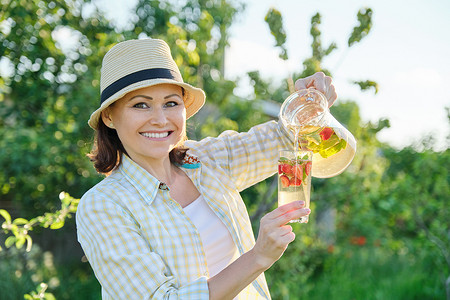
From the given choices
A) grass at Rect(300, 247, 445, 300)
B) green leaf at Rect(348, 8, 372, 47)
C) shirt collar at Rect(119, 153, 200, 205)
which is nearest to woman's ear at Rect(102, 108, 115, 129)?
shirt collar at Rect(119, 153, 200, 205)

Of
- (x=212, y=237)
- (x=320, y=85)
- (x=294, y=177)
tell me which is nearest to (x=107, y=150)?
(x=212, y=237)

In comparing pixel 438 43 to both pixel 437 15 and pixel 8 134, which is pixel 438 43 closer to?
pixel 437 15

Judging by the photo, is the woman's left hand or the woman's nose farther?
the woman's left hand

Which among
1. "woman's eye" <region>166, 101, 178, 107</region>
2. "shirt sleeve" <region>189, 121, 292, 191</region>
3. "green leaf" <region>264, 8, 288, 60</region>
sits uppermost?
"green leaf" <region>264, 8, 288, 60</region>

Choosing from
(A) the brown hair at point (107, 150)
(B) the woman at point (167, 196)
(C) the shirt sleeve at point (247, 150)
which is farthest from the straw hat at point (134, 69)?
(C) the shirt sleeve at point (247, 150)

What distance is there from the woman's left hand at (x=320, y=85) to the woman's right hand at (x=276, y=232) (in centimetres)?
70

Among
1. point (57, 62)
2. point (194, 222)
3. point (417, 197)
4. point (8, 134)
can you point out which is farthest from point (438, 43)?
point (194, 222)

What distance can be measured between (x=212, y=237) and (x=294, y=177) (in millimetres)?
486

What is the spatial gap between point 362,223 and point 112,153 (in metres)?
7.53

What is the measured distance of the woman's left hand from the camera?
2.15 metres

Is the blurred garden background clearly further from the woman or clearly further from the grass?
the woman

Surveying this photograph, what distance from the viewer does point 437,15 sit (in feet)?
24.4

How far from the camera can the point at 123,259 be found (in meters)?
1.66

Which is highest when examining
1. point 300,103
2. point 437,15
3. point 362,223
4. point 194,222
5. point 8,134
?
point 300,103
